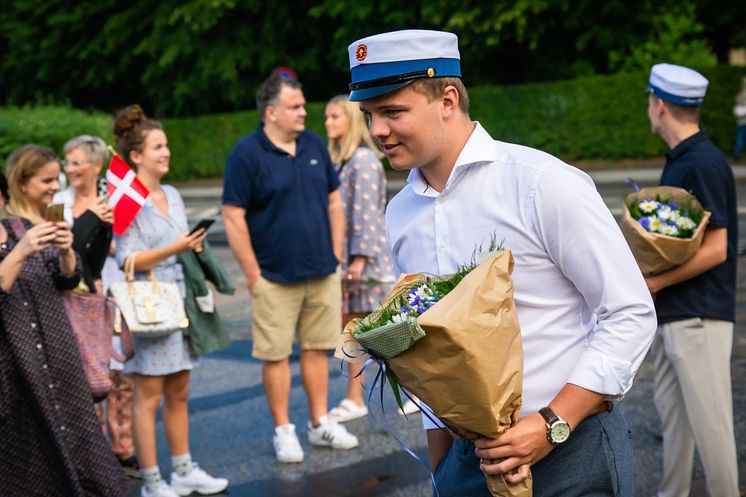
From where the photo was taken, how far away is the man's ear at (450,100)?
270cm

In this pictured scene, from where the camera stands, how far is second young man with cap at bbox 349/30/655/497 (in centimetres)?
253

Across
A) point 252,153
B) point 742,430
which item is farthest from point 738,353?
point 252,153

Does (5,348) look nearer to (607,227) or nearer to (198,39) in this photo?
(607,227)

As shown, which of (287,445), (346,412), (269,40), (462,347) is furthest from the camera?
(269,40)

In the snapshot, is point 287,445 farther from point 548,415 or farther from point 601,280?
point 601,280

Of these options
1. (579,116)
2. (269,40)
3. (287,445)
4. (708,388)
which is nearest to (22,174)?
(287,445)

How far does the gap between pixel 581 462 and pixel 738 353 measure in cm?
587

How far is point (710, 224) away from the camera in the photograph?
4699 mm

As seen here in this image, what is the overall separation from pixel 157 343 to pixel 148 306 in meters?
0.25

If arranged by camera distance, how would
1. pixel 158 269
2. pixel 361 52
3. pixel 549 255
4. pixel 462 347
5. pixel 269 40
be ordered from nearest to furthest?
pixel 462 347, pixel 549 255, pixel 361 52, pixel 158 269, pixel 269 40

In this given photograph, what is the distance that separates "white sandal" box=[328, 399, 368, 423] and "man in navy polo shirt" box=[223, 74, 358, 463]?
1.32 feet

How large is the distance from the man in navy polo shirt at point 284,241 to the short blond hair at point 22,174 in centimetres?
122

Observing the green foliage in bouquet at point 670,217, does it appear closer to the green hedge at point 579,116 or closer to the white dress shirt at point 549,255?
the white dress shirt at point 549,255

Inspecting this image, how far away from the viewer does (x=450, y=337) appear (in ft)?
7.66
